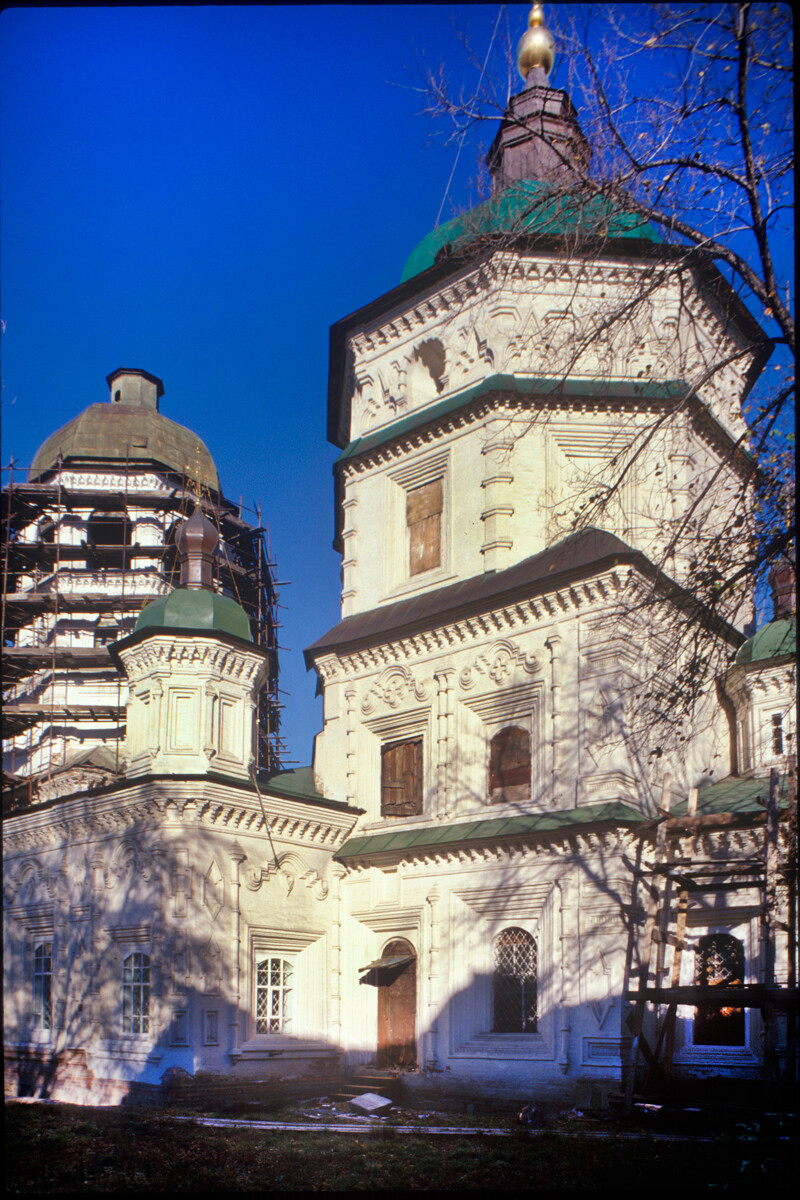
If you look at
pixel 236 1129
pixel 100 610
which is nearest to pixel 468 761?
pixel 236 1129

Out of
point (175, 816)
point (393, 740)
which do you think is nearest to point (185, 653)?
point (175, 816)

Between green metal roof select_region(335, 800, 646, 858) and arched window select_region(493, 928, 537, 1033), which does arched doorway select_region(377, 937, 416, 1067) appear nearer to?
green metal roof select_region(335, 800, 646, 858)

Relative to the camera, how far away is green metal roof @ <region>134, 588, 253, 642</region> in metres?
19.0

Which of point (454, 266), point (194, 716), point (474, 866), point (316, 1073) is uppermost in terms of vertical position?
point (454, 266)

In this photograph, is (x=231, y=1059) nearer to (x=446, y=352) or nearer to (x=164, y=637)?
(x=164, y=637)

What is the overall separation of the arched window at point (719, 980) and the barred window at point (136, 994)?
8.32 metres

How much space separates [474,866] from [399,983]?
104 inches

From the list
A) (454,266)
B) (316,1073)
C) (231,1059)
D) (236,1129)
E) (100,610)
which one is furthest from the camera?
(100,610)

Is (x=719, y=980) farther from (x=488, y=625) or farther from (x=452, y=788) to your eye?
(x=488, y=625)

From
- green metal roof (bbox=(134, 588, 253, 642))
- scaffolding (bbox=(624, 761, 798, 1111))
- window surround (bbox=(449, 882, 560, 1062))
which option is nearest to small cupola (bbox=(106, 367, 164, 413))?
green metal roof (bbox=(134, 588, 253, 642))

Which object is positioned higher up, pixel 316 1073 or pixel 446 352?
pixel 446 352

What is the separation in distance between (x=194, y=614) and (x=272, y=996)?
649 centimetres

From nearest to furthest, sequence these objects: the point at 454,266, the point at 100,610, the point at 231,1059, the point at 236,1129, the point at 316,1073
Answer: the point at 236,1129, the point at 231,1059, the point at 316,1073, the point at 454,266, the point at 100,610

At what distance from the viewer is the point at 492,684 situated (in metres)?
18.6
